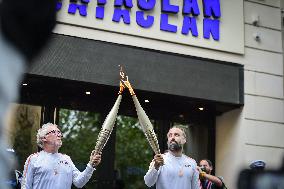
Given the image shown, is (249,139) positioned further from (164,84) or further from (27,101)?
(27,101)

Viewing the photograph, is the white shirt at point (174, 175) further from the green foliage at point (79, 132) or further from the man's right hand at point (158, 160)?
the green foliage at point (79, 132)

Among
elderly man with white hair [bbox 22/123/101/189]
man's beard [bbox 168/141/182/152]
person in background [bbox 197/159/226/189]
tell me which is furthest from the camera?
person in background [bbox 197/159/226/189]

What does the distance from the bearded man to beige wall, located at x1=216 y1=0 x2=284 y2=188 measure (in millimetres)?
4500

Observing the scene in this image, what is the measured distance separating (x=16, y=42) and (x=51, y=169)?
4627 mm

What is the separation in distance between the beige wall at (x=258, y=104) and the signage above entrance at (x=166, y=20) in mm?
403

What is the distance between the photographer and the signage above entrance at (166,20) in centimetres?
941

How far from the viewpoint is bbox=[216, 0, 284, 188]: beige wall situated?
10438 millimetres

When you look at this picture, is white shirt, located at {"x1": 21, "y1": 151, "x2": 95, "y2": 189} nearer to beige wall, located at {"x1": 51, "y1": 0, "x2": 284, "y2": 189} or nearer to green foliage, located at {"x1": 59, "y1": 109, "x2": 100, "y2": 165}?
green foliage, located at {"x1": 59, "y1": 109, "x2": 100, "y2": 165}

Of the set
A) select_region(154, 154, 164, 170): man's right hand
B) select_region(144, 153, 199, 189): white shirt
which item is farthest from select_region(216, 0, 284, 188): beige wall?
select_region(154, 154, 164, 170): man's right hand

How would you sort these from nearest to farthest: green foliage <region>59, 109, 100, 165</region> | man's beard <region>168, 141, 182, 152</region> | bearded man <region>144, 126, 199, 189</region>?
1. bearded man <region>144, 126, 199, 189</region>
2. man's beard <region>168, 141, 182, 152</region>
3. green foliage <region>59, 109, 100, 165</region>

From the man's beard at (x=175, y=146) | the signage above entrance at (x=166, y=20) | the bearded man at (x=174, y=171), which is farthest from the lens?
the signage above entrance at (x=166, y=20)

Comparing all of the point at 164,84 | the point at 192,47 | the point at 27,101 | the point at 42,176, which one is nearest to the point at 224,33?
the point at 192,47

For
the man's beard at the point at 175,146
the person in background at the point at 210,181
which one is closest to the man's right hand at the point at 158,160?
the man's beard at the point at 175,146

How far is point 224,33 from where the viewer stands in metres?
10.6
